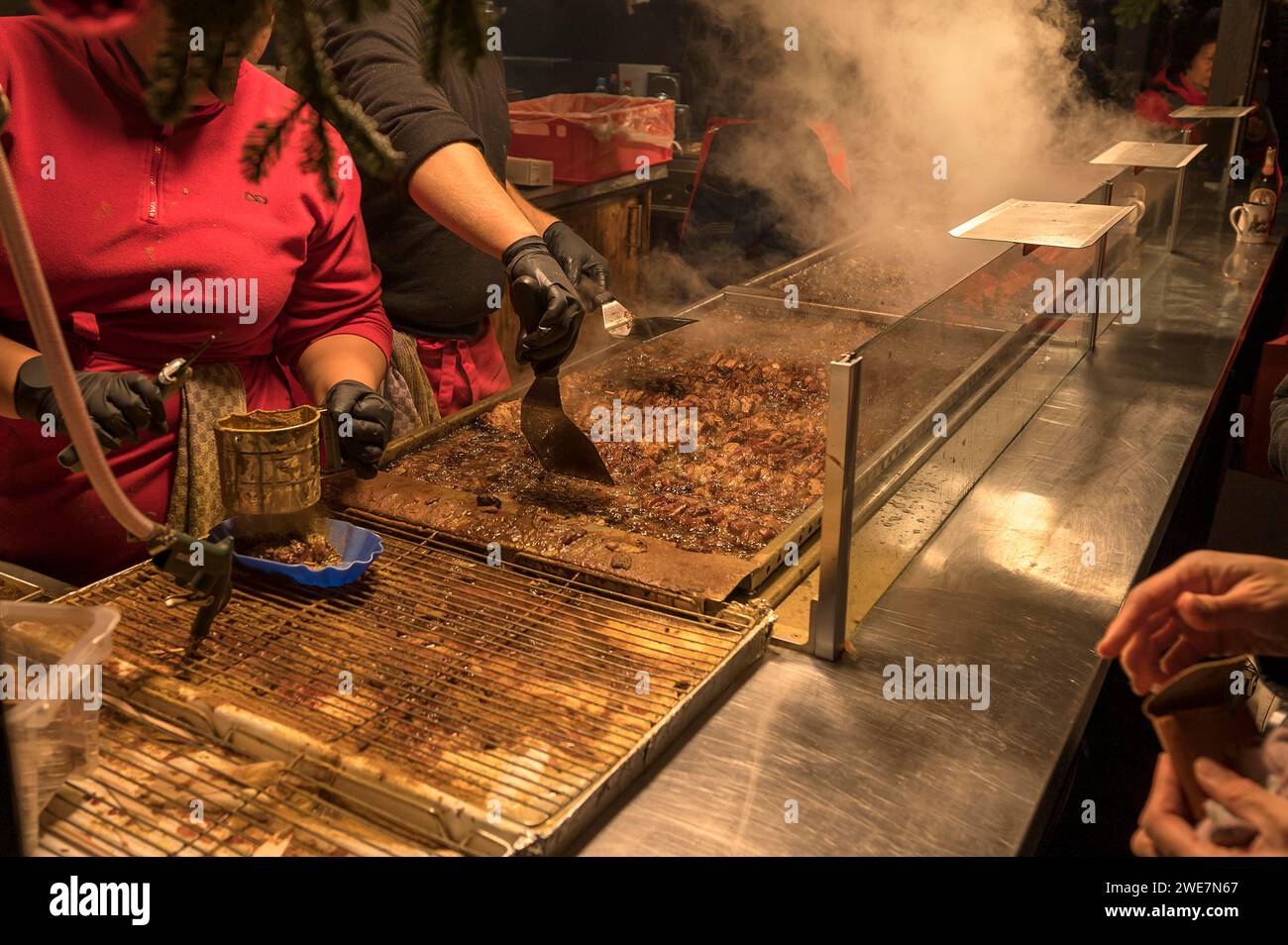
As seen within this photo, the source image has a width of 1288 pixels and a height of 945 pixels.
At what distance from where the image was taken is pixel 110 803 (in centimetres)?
131

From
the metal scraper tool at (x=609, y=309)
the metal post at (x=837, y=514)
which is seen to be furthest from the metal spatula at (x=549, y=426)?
the metal post at (x=837, y=514)

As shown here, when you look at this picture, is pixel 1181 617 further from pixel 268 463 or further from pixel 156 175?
pixel 156 175

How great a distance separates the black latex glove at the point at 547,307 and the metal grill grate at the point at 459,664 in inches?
21.9

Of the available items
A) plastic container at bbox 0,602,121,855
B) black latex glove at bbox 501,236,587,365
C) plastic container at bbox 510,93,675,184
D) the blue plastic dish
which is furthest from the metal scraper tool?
plastic container at bbox 510,93,675,184

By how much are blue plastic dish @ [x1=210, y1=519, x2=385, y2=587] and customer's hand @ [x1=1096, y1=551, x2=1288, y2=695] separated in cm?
118

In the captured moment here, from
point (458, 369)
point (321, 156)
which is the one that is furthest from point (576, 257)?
point (321, 156)

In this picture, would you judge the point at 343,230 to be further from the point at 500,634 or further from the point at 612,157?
the point at 612,157

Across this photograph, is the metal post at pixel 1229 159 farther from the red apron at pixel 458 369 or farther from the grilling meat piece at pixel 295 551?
the grilling meat piece at pixel 295 551

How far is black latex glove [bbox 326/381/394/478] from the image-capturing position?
2061 millimetres

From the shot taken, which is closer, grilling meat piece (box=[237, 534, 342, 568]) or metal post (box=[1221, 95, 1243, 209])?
grilling meat piece (box=[237, 534, 342, 568])

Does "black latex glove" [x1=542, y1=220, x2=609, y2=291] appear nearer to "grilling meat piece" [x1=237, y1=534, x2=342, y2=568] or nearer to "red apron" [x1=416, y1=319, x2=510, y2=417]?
"red apron" [x1=416, y1=319, x2=510, y2=417]

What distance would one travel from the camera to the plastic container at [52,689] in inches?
47.2
